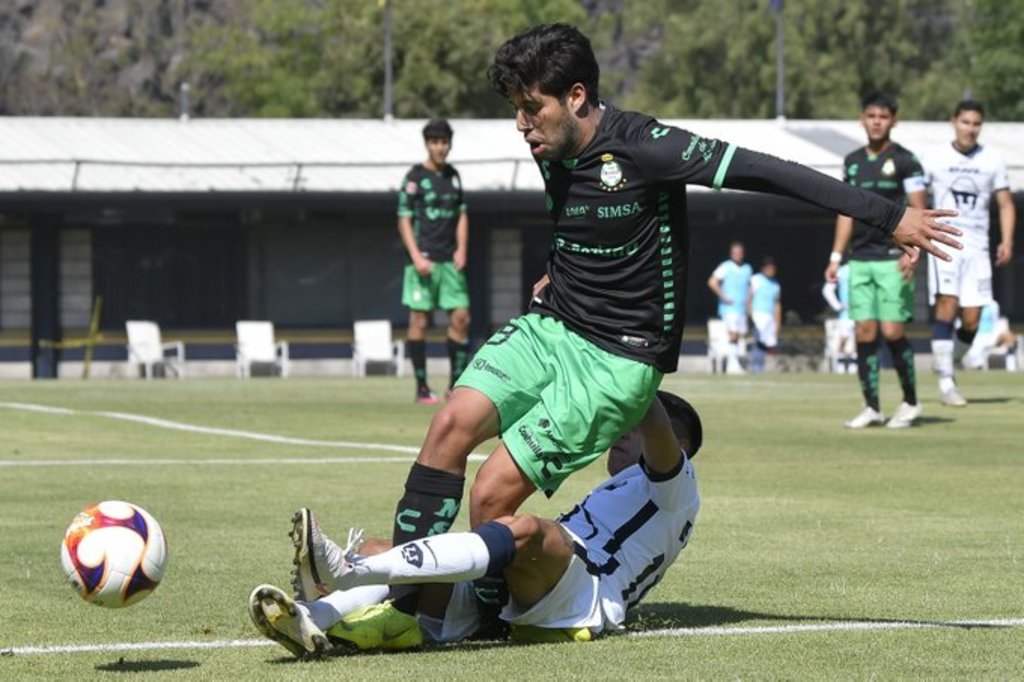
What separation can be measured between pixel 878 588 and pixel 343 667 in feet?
8.52

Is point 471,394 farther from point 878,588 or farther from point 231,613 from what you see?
point 878,588

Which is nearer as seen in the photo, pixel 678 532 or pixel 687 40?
pixel 678 532

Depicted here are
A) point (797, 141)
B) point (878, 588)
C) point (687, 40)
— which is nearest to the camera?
point (878, 588)

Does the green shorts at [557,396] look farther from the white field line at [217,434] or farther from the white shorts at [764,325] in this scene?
the white shorts at [764,325]

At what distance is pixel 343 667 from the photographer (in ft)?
22.2

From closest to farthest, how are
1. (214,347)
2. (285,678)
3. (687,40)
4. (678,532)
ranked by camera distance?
(285,678) → (678,532) → (214,347) → (687,40)

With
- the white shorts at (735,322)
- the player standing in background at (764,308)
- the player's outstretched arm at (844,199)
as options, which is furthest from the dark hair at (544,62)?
the white shorts at (735,322)

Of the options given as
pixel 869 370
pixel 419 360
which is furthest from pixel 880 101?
pixel 419 360

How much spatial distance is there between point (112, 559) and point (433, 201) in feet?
47.5

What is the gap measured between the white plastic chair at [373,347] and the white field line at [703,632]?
112 ft

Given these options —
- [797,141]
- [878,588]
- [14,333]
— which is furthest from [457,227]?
[797,141]

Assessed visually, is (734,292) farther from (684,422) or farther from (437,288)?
(684,422)

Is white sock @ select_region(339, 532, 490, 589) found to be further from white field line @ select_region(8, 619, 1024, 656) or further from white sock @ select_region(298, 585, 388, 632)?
white field line @ select_region(8, 619, 1024, 656)

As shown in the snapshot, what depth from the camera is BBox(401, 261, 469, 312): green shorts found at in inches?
847
